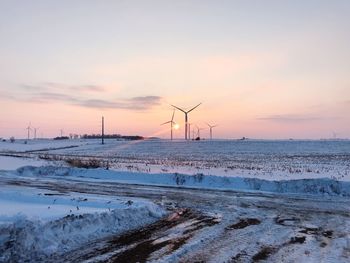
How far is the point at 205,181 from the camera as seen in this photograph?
2588 cm

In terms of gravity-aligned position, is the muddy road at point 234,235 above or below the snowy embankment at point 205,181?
below

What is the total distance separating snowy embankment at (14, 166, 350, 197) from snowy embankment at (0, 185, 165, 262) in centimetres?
1005

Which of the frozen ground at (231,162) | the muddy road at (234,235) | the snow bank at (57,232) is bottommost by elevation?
the muddy road at (234,235)

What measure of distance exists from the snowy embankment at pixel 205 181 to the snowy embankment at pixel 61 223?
10051 mm

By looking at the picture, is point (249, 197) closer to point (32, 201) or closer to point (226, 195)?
point (226, 195)

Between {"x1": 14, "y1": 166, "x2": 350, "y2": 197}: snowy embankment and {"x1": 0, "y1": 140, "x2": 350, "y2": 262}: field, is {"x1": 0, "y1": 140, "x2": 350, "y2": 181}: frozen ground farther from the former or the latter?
{"x1": 0, "y1": 140, "x2": 350, "y2": 262}: field

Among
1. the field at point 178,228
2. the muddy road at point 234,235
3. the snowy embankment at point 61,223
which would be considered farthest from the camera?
the snowy embankment at point 61,223

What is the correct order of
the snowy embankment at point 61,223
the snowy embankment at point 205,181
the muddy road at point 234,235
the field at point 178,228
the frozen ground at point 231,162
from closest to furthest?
the muddy road at point 234,235
the field at point 178,228
the snowy embankment at point 61,223
the snowy embankment at point 205,181
the frozen ground at point 231,162

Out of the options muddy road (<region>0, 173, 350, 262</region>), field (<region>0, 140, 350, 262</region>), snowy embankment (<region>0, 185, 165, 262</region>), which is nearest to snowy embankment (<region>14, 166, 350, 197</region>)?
field (<region>0, 140, 350, 262</region>)

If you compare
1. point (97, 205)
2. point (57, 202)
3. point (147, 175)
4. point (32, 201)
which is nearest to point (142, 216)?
point (97, 205)

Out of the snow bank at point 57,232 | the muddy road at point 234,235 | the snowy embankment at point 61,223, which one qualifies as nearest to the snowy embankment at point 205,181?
the muddy road at point 234,235

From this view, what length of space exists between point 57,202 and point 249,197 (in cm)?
810

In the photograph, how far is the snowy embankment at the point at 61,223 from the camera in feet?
31.1

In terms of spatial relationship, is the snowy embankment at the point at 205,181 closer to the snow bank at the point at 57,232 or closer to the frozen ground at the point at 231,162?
the frozen ground at the point at 231,162
